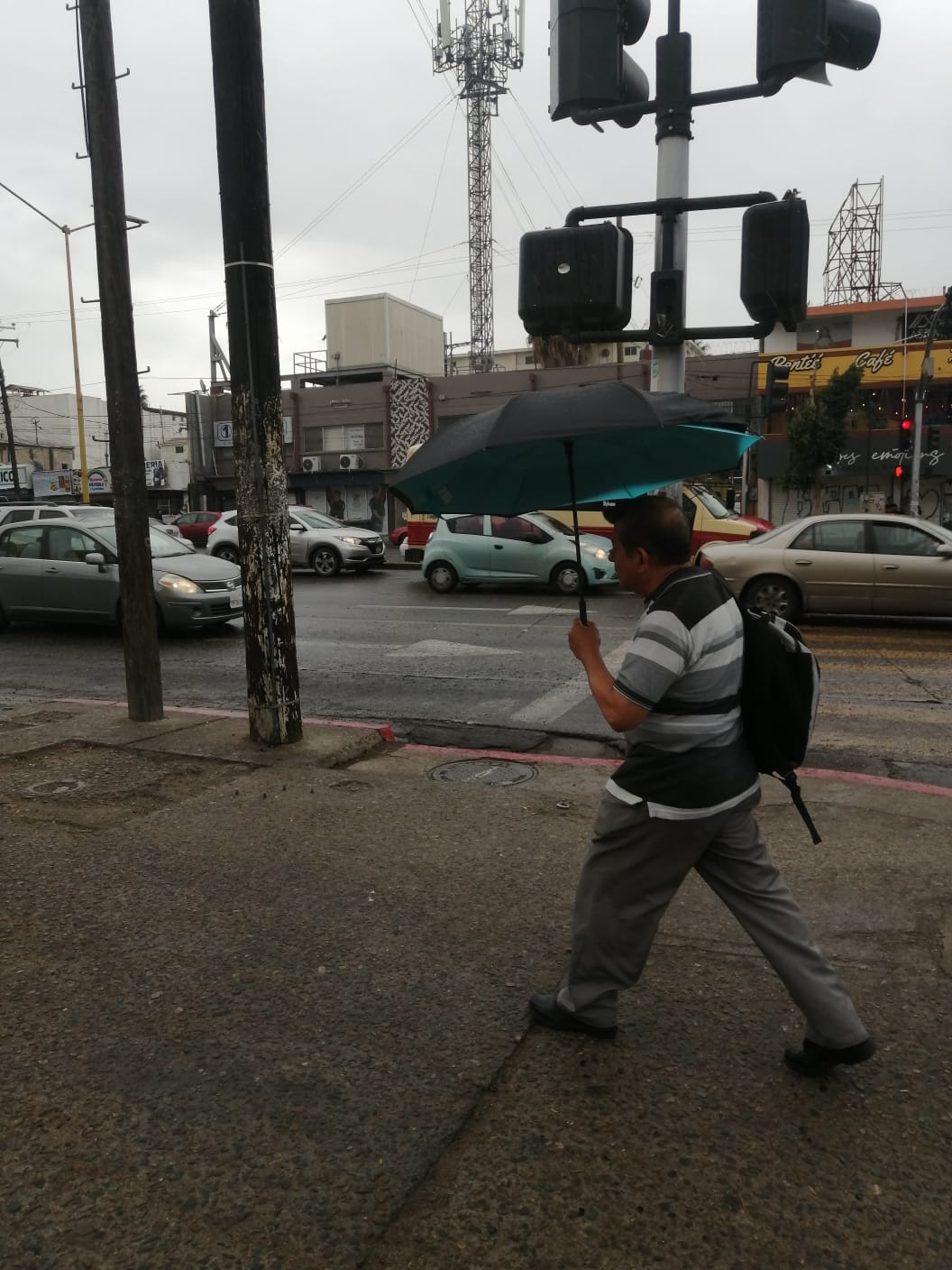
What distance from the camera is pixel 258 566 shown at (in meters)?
6.20

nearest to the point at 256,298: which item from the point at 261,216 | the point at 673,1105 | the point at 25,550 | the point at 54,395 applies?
the point at 261,216

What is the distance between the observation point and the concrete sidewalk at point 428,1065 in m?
2.26

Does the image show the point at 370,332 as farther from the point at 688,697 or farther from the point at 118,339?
the point at 688,697

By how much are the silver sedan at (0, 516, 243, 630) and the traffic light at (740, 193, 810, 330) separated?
9.21 metres

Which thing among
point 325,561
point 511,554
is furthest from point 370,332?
point 511,554

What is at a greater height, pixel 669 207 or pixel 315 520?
pixel 669 207

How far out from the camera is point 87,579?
12.7 meters

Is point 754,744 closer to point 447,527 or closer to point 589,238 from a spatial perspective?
point 589,238

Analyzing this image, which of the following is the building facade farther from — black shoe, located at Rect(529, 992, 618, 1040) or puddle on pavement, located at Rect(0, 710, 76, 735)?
black shoe, located at Rect(529, 992, 618, 1040)

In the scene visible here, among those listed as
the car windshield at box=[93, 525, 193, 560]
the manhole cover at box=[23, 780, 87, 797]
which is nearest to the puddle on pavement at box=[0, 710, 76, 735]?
the manhole cover at box=[23, 780, 87, 797]

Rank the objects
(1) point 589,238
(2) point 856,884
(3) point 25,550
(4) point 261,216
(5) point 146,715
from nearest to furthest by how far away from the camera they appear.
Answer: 1. (2) point 856,884
2. (1) point 589,238
3. (4) point 261,216
4. (5) point 146,715
5. (3) point 25,550

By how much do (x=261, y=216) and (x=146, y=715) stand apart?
3.67 meters

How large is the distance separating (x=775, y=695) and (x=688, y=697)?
0.26 m

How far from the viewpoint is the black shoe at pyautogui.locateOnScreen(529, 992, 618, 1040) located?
3.01m
